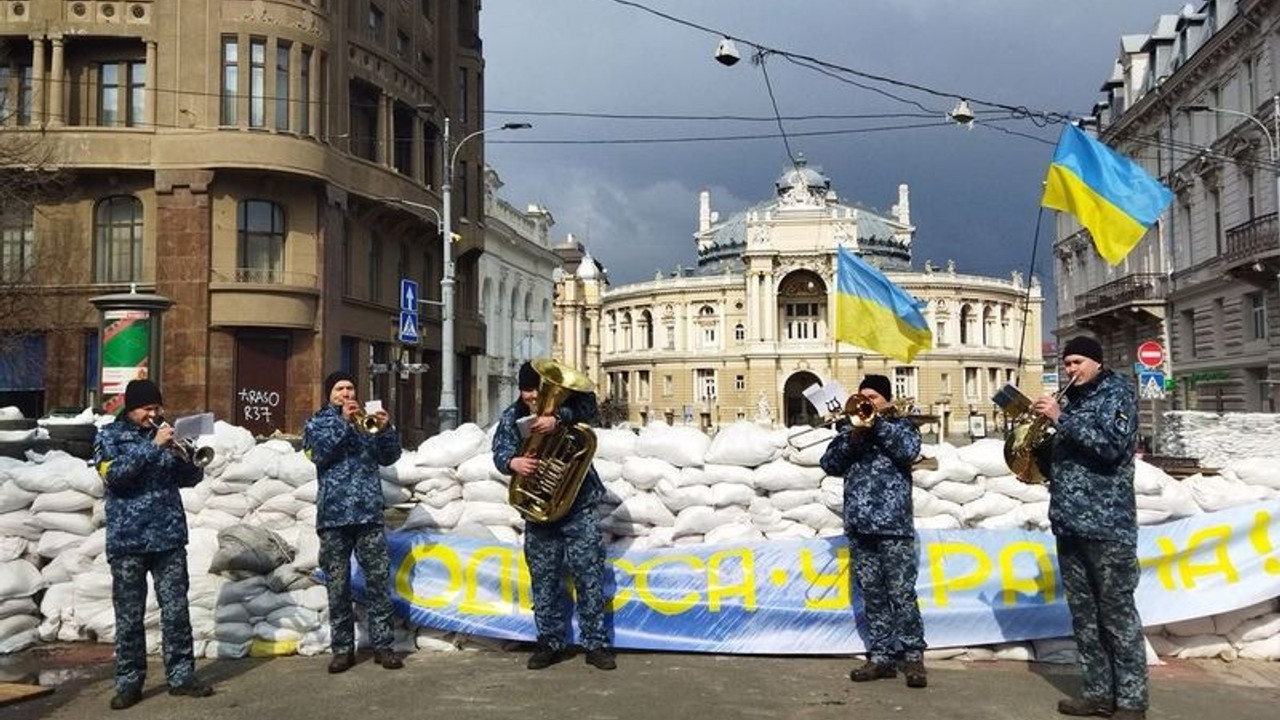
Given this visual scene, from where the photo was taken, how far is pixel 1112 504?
16.1 ft

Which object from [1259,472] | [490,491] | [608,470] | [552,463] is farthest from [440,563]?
[1259,472]

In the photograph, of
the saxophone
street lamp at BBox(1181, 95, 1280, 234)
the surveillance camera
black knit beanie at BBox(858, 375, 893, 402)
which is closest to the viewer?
the saxophone

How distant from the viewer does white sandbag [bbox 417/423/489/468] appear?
23.1 feet

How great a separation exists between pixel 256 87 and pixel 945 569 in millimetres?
23073

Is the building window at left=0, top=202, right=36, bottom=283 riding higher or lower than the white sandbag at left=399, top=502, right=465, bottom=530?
higher

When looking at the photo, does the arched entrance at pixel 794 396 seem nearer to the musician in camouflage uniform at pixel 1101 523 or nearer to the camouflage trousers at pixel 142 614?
the musician in camouflage uniform at pixel 1101 523

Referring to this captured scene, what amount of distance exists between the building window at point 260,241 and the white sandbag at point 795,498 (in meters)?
20.9

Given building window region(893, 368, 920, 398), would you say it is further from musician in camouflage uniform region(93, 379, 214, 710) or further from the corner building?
musician in camouflage uniform region(93, 379, 214, 710)

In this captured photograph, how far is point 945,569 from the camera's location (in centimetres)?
623

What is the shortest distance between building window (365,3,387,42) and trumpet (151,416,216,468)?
24.9 m

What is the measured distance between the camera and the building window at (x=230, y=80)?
24.1 m

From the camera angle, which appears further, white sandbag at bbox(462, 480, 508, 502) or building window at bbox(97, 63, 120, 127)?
building window at bbox(97, 63, 120, 127)

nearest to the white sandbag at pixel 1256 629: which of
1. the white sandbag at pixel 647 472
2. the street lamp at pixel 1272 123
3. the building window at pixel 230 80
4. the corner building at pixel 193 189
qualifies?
the white sandbag at pixel 647 472

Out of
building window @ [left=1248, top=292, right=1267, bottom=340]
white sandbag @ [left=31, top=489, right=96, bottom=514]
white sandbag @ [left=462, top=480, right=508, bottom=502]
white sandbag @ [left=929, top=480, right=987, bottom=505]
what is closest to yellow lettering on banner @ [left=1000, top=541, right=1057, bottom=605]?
white sandbag @ [left=929, top=480, right=987, bottom=505]
